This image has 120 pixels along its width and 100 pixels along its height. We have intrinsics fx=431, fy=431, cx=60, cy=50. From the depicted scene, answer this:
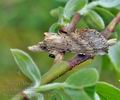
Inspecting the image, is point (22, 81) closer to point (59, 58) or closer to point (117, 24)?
point (59, 58)

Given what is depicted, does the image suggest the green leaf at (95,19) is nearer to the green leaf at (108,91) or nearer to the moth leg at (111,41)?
the moth leg at (111,41)

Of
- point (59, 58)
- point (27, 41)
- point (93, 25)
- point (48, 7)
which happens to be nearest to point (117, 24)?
point (93, 25)

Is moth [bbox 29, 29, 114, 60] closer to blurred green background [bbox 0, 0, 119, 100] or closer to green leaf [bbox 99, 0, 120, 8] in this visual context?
green leaf [bbox 99, 0, 120, 8]

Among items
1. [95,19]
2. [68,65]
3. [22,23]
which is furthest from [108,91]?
[22,23]

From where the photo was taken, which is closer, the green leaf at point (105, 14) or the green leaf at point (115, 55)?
the green leaf at point (115, 55)

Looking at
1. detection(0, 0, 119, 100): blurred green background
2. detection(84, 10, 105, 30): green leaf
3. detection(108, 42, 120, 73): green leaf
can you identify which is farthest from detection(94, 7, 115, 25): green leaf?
detection(0, 0, 119, 100): blurred green background

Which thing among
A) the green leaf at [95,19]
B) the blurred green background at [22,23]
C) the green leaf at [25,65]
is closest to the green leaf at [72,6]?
the green leaf at [95,19]
